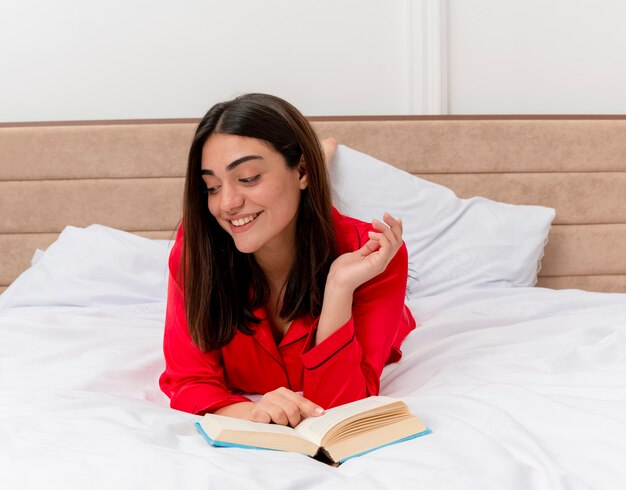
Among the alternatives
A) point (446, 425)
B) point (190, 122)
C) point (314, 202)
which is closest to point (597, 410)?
point (446, 425)

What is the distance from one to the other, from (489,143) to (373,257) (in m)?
1.33

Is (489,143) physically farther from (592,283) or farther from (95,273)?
(95,273)

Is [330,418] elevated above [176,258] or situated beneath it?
situated beneath

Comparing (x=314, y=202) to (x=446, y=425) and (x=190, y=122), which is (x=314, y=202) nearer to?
(x=446, y=425)

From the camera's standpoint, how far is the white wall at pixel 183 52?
262 centimetres

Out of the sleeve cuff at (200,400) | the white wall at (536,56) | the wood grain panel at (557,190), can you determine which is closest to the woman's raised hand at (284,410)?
the sleeve cuff at (200,400)

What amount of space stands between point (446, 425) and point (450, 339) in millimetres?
606

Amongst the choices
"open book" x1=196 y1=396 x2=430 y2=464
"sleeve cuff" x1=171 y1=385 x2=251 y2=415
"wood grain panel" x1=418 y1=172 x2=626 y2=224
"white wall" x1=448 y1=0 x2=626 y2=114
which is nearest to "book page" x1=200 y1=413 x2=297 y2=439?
"open book" x1=196 y1=396 x2=430 y2=464

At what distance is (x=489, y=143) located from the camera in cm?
261

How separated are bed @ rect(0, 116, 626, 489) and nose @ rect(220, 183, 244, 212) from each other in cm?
40

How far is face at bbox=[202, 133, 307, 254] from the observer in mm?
1400

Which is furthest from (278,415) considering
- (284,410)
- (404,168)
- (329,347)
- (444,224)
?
(404,168)

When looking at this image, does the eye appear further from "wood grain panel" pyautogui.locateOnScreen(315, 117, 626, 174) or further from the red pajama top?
"wood grain panel" pyautogui.locateOnScreen(315, 117, 626, 174)

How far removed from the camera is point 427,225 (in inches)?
94.9
